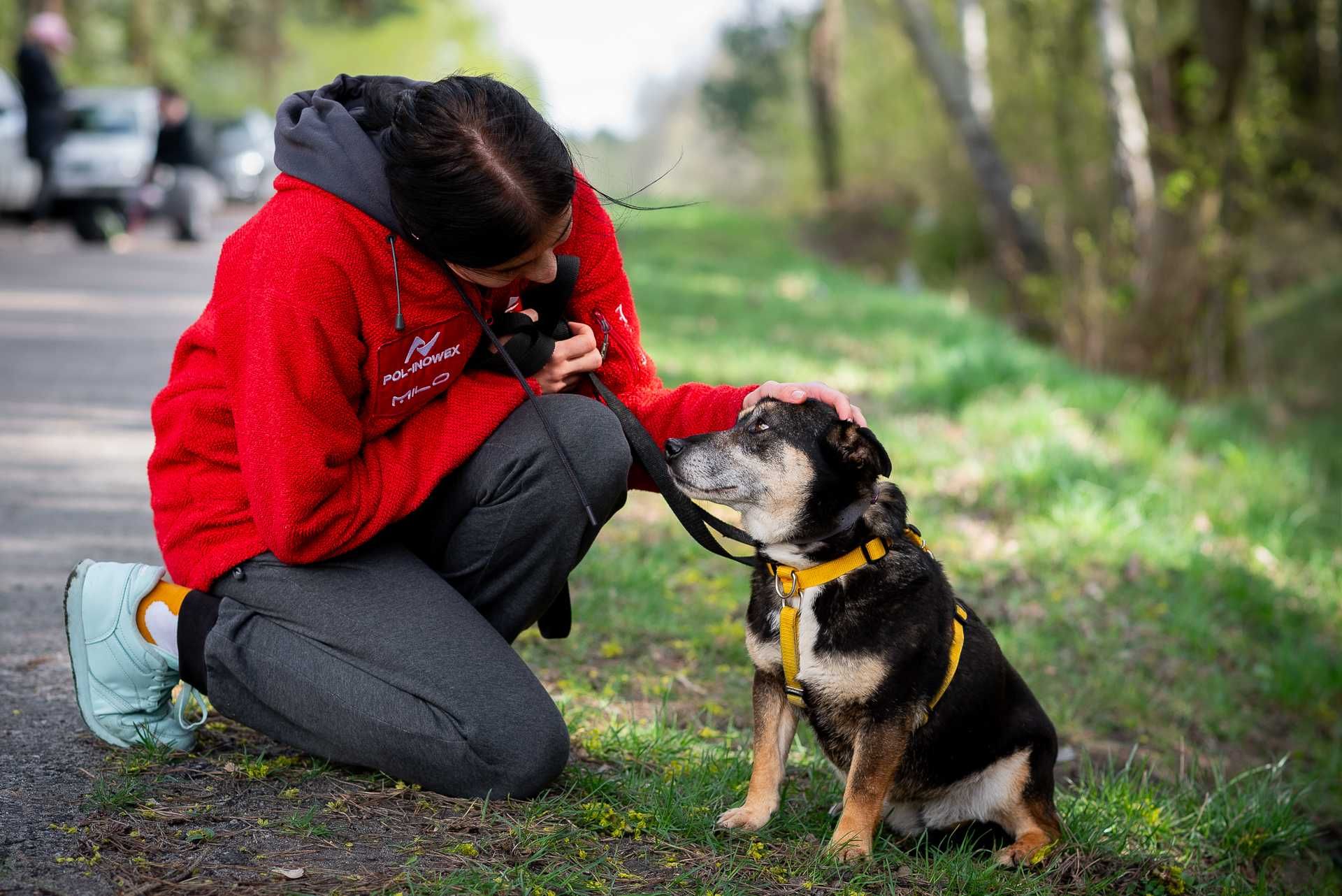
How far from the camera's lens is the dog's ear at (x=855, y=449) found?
3.12 meters

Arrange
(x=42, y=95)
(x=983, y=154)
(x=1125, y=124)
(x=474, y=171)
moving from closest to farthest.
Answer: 1. (x=474, y=171)
2. (x=1125, y=124)
3. (x=983, y=154)
4. (x=42, y=95)

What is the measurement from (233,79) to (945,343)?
36.6m

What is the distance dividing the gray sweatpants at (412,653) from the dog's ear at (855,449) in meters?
0.60

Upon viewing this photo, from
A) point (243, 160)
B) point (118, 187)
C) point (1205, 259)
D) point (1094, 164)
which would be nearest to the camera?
point (1205, 259)

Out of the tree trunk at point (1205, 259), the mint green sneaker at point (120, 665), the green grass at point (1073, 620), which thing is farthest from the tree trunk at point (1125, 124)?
the mint green sneaker at point (120, 665)

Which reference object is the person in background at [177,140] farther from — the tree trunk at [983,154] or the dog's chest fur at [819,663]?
the dog's chest fur at [819,663]

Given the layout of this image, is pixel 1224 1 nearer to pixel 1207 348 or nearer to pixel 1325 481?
pixel 1207 348

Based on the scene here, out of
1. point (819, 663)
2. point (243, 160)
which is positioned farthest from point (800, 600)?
point (243, 160)

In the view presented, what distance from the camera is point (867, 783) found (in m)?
2.92

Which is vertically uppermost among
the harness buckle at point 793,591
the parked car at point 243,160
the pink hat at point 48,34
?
the pink hat at point 48,34

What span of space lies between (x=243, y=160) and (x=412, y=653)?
22.4m

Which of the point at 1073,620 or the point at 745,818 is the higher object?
the point at 745,818

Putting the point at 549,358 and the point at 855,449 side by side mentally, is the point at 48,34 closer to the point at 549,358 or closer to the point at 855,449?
the point at 549,358

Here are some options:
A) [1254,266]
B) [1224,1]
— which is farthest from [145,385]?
[1254,266]
